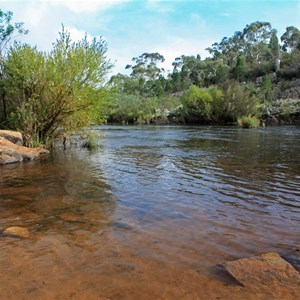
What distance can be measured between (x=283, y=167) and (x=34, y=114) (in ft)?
42.6

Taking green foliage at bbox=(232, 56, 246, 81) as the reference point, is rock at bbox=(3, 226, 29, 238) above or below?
below

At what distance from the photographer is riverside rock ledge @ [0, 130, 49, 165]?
1574 centimetres

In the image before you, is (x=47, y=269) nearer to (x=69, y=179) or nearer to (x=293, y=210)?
(x=293, y=210)

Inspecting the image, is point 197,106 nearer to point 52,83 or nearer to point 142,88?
point 52,83

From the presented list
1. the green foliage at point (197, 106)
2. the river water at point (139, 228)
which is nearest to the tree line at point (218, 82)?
the green foliage at point (197, 106)

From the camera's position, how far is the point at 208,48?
14512cm

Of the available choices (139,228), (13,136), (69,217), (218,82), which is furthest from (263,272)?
(218,82)

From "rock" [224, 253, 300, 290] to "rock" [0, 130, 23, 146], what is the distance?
48.8 feet

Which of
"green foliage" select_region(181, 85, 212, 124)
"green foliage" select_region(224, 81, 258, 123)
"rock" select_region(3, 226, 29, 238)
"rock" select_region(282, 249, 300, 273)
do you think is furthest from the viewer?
"green foliage" select_region(181, 85, 212, 124)

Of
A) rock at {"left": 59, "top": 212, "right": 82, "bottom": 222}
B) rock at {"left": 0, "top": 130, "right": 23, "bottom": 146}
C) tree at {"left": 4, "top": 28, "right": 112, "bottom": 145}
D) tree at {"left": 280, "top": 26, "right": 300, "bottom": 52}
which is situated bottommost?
rock at {"left": 59, "top": 212, "right": 82, "bottom": 222}

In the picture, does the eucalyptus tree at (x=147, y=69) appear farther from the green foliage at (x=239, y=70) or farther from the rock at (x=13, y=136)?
the rock at (x=13, y=136)

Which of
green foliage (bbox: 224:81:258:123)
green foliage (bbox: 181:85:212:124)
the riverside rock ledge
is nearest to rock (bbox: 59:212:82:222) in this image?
the riverside rock ledge

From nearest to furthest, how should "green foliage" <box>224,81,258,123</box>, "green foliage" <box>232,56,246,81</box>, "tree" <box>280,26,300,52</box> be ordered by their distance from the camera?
1. "green foliage" <box>224,81,258,123</box>
2. "green foliage" <box>232,56,246,81</box>
3. "tree" <box>280,26,300,52</box>

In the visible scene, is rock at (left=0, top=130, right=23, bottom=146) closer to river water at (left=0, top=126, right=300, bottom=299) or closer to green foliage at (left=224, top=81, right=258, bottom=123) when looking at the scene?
river water at (left=0, top=126, right=300, bottom=299)
